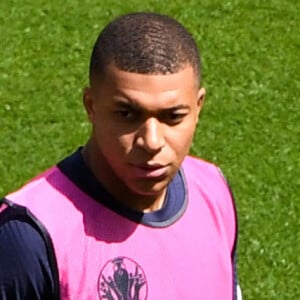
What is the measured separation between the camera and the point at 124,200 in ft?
9.45

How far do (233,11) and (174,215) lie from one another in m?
5.11

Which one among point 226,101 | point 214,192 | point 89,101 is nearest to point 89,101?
point 89,101

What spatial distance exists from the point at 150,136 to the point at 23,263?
0.43 m

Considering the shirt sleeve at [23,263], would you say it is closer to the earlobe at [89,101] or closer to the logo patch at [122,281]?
the logo patch at [122,281]

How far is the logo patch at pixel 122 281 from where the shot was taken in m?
2.82

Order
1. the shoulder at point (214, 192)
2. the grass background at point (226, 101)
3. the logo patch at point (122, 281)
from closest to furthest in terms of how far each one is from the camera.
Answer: the logo patch at point (122, 281) → the shoulder at point (214, 192) → the grass background at point (226, 101)

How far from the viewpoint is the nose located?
105 inches

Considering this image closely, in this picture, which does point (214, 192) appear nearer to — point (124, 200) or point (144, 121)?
point (124, 200)

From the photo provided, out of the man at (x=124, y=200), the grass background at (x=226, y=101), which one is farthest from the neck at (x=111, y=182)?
the grass background at (x=226, y=101)

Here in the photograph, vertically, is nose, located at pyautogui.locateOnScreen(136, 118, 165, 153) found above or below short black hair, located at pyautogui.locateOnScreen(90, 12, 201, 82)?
below

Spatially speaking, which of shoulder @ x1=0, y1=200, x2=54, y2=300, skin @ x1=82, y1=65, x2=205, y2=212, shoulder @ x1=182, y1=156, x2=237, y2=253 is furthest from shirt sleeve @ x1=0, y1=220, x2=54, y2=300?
shoulder @ x1=182, y1=156, x2=237, y2=253

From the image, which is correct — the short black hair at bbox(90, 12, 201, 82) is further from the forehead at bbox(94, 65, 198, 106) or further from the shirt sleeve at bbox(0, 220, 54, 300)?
the shirt sleeve at bbox(0, 220, 54, 300)

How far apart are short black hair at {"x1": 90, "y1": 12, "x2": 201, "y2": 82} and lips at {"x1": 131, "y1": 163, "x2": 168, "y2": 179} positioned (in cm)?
22

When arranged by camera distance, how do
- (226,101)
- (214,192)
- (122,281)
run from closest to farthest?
(122,281)
(214,192)
(226,101)
